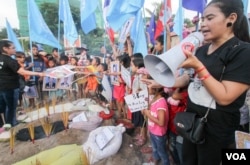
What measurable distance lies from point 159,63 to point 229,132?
532mm

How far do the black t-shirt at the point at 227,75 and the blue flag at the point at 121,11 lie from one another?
265 centimetres

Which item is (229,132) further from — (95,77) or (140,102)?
(95,77)

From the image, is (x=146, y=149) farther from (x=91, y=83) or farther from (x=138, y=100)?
(x=91, y=83)

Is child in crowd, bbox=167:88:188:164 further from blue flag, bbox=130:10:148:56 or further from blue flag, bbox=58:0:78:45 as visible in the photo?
blue flag, bbox=58:0:78:45

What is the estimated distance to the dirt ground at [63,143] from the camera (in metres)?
2.74

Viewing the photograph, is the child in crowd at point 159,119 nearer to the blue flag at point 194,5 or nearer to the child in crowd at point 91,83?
the blue flag at point 194,5

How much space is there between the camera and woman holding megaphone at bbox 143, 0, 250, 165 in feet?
3.87

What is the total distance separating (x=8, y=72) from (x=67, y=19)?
3.41 meters

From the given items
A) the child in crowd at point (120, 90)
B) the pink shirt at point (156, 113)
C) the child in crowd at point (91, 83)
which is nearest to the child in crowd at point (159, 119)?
the pink shirt at point (156, 113)

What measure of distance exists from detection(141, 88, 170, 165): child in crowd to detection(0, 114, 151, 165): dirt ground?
41 cm

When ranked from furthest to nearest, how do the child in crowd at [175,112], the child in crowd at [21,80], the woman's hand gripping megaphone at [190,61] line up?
the child in crowd at [21,80], the child in crowd at [175,112], the woman's hand gripping megaphone at [190,61]

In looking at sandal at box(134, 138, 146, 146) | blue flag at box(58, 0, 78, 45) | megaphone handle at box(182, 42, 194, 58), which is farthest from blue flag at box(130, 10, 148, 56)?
blue flag at box(58, 0, 78, 45)

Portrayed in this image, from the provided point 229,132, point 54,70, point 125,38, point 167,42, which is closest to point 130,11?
point 125,38

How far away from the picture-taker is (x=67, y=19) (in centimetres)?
703
